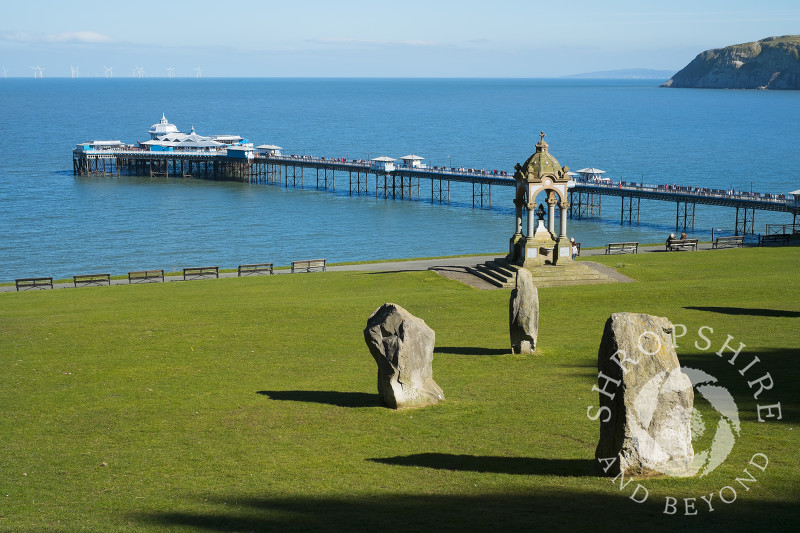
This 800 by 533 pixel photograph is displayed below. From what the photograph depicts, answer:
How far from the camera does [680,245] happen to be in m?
49.8

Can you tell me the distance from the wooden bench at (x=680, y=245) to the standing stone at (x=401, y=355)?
112 feet

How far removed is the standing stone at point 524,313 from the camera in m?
23.3

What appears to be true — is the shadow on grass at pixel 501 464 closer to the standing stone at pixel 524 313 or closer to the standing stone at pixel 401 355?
the standing stone at pixel 401 355

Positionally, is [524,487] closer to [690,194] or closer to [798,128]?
[690,194]

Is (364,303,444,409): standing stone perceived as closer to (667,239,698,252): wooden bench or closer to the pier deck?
(667,239,698,252): wooden bench

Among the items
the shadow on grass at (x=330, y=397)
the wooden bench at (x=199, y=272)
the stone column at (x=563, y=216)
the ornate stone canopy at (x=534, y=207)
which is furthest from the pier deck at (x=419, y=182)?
the shadow on grass at (x=330, y=397)

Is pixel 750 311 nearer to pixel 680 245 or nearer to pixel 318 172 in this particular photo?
pixel 680 245

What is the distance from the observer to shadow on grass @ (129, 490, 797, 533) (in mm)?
11602

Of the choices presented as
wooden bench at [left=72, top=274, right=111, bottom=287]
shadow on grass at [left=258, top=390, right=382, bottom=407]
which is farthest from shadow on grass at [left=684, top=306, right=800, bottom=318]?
wooden bench at [left=72, top=274, right=111, bottom=287]

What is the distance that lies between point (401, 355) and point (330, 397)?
8.32 feet

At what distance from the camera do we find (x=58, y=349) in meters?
24.7

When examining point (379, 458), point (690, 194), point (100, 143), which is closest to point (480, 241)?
point (690, 194)

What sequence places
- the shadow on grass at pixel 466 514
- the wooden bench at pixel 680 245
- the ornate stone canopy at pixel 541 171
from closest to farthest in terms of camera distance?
the shadow on grass at pixel 466 514 → the ornate stone canopy at pixel 541 171 → the wooden bench at pixel 680 245

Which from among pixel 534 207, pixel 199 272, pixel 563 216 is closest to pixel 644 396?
pixel 534 207
